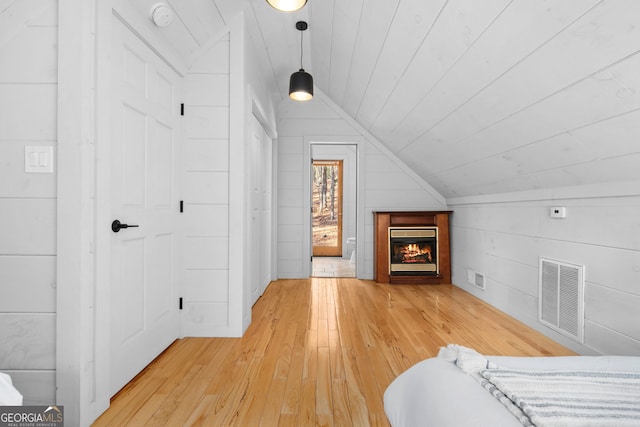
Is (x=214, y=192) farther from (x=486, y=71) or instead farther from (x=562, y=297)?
(x=562, y=297)

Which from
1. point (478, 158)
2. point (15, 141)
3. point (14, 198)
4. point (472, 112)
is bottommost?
point (14, 198)

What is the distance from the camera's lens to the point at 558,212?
90.2 inches

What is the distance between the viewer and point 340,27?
2697 mm

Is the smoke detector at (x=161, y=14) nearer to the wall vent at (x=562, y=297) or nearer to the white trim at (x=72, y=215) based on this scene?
the white trim at (x=72, y=215)

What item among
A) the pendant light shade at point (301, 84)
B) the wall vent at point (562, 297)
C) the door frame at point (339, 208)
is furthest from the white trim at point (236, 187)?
the door frame at point (339, 208)

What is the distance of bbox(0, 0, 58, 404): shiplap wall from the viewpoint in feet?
4.48

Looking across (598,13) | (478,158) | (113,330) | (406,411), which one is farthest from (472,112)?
(113,330)

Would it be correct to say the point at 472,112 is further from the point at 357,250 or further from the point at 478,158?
the point at 357,250

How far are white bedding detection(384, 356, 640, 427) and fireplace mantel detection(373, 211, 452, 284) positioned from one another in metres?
3.11

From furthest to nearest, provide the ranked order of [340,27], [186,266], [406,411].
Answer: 1. [340,27]
2. [186,266]
3. [406,411]

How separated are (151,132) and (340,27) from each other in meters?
1.70

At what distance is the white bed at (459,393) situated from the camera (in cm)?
79

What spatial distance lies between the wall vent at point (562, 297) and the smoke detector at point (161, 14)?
2.90 m

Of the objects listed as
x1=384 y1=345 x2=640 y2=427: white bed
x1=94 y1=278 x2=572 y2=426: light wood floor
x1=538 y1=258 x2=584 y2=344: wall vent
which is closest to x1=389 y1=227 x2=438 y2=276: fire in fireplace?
x1=94 y1=278 x2=572 y2=426: light wood floor
